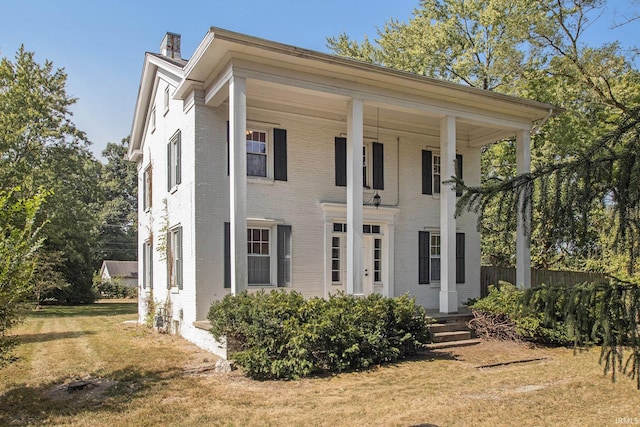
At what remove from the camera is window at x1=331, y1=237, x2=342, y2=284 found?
42.4 feet

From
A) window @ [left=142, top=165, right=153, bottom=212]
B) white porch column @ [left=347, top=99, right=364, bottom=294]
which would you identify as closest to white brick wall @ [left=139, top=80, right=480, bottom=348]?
window @ [left=142, top=165, right=153, bottom=212]

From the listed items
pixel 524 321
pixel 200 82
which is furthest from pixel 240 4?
pixel 524 321

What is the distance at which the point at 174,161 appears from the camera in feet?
43.9

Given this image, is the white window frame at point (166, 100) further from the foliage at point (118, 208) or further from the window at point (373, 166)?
the foliage at point (118, 208)

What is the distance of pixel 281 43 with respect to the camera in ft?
32.6

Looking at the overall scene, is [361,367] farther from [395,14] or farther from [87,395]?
[395,14]

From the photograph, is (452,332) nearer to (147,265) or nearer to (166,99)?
(166,99)

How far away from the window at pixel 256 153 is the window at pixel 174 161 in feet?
6.17

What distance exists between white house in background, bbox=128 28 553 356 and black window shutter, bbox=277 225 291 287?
5cm

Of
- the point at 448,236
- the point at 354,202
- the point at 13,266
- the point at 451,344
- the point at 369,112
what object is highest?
the point at 369,112

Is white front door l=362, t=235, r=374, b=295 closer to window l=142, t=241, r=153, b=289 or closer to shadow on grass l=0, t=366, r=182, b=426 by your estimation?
shadow on grass l=0, t=366, r=182, b=426

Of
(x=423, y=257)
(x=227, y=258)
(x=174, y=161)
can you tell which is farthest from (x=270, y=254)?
(x=423, y=257)

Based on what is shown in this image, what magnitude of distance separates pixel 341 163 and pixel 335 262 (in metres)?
2.60

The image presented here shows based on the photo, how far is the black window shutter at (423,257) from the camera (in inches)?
560
